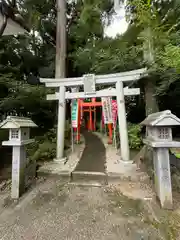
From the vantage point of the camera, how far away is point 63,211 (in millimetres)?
2580

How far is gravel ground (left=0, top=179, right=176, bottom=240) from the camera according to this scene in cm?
203

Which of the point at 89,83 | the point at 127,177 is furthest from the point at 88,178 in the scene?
the point at 89,83

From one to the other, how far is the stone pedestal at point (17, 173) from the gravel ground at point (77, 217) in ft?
0.68

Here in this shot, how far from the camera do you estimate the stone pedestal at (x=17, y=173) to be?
10.1 feet

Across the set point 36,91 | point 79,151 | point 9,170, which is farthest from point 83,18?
point 9,170

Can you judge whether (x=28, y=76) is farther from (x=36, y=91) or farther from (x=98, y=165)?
(x=98, y=165)

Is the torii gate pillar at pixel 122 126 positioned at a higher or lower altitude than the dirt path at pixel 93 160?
higher

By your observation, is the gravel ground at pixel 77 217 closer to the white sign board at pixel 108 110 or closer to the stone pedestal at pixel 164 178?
the stone pedestal at pixel 164 178

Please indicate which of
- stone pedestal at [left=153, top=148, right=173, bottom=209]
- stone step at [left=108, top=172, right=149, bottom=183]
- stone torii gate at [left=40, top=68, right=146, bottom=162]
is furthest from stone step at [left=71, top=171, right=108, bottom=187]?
stone pedestal at [left=153, top=148, right=173, bottom=209]

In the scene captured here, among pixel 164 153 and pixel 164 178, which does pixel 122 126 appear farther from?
pixel 164 178

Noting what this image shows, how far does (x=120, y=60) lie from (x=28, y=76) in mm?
7061

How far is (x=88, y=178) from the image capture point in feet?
13.0

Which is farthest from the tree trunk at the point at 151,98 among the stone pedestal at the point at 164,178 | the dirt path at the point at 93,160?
the stone pedestal at the point at 164,178

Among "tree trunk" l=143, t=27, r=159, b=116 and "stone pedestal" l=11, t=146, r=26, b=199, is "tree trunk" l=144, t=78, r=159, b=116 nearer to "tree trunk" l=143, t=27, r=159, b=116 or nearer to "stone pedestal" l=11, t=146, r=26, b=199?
"tree trunk" l=143, t=27, r=159, b=116
